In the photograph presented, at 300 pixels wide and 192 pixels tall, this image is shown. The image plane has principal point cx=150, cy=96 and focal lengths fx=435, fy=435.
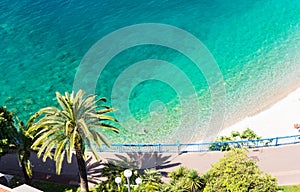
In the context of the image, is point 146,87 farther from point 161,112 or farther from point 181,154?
point 181,154

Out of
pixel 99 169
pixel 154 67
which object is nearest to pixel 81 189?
pixel 99 169

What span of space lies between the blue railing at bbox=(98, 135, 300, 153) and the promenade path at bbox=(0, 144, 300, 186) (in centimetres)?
39

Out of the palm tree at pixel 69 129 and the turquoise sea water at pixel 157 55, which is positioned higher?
the turquoise sea water at pixel 157 55

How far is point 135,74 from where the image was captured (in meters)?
39.0

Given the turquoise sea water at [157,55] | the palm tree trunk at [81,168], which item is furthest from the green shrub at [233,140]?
the palm tree trunk at [81,168]

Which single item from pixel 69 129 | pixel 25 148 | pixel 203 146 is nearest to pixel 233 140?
pixel 203 146

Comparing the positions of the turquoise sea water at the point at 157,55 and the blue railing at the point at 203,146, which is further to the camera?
the turquoise sea water at the point at 157,55

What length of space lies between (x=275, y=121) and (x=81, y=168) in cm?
1578

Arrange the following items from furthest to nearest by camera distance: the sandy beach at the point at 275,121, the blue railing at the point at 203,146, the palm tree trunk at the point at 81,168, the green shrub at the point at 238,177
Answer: the sandy beach at the point at 275,121 → the blue railing at the point at 203,146 → the palm tree trunk at the point at 81,168 → the green shrub at the point at 238,177

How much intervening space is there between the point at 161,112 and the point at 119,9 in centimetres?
1931

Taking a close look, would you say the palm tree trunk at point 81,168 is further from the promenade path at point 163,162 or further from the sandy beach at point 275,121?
the sandy beach at point 275,121

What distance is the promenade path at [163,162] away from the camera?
2653 centimetres

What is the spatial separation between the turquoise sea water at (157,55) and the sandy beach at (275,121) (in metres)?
0.96

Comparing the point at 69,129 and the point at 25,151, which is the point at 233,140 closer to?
the point at 69,129
